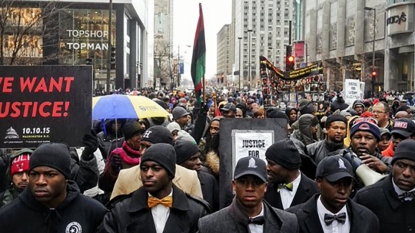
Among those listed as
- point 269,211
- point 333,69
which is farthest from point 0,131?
point 333,69

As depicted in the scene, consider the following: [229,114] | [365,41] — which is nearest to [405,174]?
[229,114]

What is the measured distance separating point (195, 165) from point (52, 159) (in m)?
1.85

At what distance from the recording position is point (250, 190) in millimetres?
3979

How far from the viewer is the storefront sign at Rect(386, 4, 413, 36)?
54.1 meters

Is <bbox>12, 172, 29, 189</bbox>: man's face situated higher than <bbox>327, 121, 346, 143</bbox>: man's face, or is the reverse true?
<bbox>327, 121, 346, 143</bbox>: man's face

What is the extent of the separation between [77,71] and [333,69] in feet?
234

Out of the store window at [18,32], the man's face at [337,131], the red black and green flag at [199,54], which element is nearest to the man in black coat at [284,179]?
the man's face at [337,131]

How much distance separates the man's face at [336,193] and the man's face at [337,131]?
8.79 ft

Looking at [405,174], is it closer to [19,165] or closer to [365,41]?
[19,165]

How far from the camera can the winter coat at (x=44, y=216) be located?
420 cm

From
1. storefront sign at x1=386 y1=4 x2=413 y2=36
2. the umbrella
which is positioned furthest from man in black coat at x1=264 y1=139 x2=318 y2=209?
storefront sign at x1=386 y1=4 x2=413 y2=36

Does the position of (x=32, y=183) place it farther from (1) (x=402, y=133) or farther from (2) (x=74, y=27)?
(2) (x=74, y=27)

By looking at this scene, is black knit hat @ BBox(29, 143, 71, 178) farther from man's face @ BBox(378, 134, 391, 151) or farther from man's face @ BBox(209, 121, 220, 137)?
man's face @ BBox(378, 134, 391, 151)

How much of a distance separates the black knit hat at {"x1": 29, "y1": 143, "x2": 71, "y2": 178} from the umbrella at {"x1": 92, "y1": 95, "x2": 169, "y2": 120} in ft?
10.0
